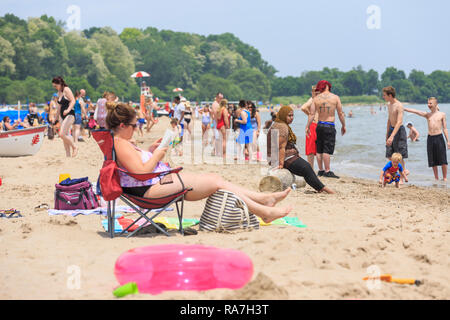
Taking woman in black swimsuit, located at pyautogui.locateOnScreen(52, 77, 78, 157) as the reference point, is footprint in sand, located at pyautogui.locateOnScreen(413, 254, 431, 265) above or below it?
below

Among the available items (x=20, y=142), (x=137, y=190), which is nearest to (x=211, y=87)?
(x=20, y=142)

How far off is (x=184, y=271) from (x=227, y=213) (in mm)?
1515

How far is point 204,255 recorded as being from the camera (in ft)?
11.6

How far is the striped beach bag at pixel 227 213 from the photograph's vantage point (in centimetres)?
492

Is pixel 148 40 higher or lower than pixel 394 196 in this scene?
higher

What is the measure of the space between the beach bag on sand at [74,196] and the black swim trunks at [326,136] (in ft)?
13.9

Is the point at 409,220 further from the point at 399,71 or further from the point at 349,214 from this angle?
the point at 399,71

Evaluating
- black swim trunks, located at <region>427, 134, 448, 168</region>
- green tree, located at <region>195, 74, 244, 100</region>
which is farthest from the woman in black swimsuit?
green tree, located at <region>195, 74, 244, 100</region>

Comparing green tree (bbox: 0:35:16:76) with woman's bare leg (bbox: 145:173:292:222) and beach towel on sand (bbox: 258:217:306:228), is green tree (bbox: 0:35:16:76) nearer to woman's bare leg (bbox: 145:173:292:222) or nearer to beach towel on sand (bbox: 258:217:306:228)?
beach towel on sand (bbox: 258:217:306:228)

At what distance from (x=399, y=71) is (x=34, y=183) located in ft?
655

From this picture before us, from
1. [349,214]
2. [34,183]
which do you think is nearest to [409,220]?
[349,214]

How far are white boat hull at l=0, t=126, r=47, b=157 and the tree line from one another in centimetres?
6098

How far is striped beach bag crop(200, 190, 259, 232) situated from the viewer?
492cm
